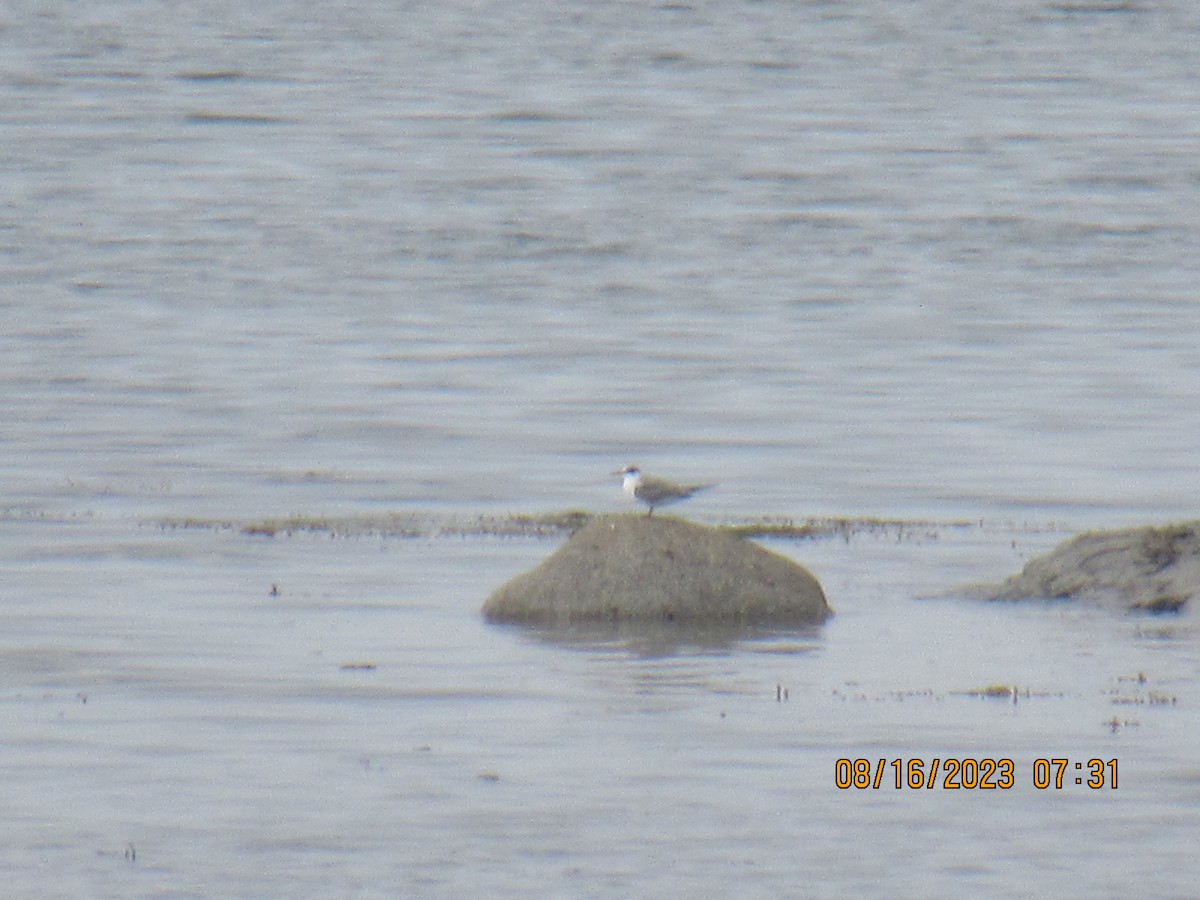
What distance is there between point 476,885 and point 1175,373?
2463 cm

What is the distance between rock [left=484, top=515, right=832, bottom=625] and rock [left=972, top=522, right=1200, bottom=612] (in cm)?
163

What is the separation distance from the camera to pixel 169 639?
18.0 meters

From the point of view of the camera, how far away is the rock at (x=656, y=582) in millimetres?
18219

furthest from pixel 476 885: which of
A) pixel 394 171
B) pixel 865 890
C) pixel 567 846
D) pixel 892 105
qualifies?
pixel 892 105

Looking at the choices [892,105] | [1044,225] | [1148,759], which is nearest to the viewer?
[1148,759]

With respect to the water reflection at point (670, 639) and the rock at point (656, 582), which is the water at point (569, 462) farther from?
the rock at point (656, 582)

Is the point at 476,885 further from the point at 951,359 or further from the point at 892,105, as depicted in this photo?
the point at 892,105

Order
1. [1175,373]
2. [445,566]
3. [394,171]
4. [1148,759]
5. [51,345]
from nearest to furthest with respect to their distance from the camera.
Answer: [1148,759] < [445,566] < [1175,373] < [51,345] < [394,171]

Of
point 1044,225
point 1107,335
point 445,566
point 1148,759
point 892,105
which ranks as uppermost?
point 1148,759
